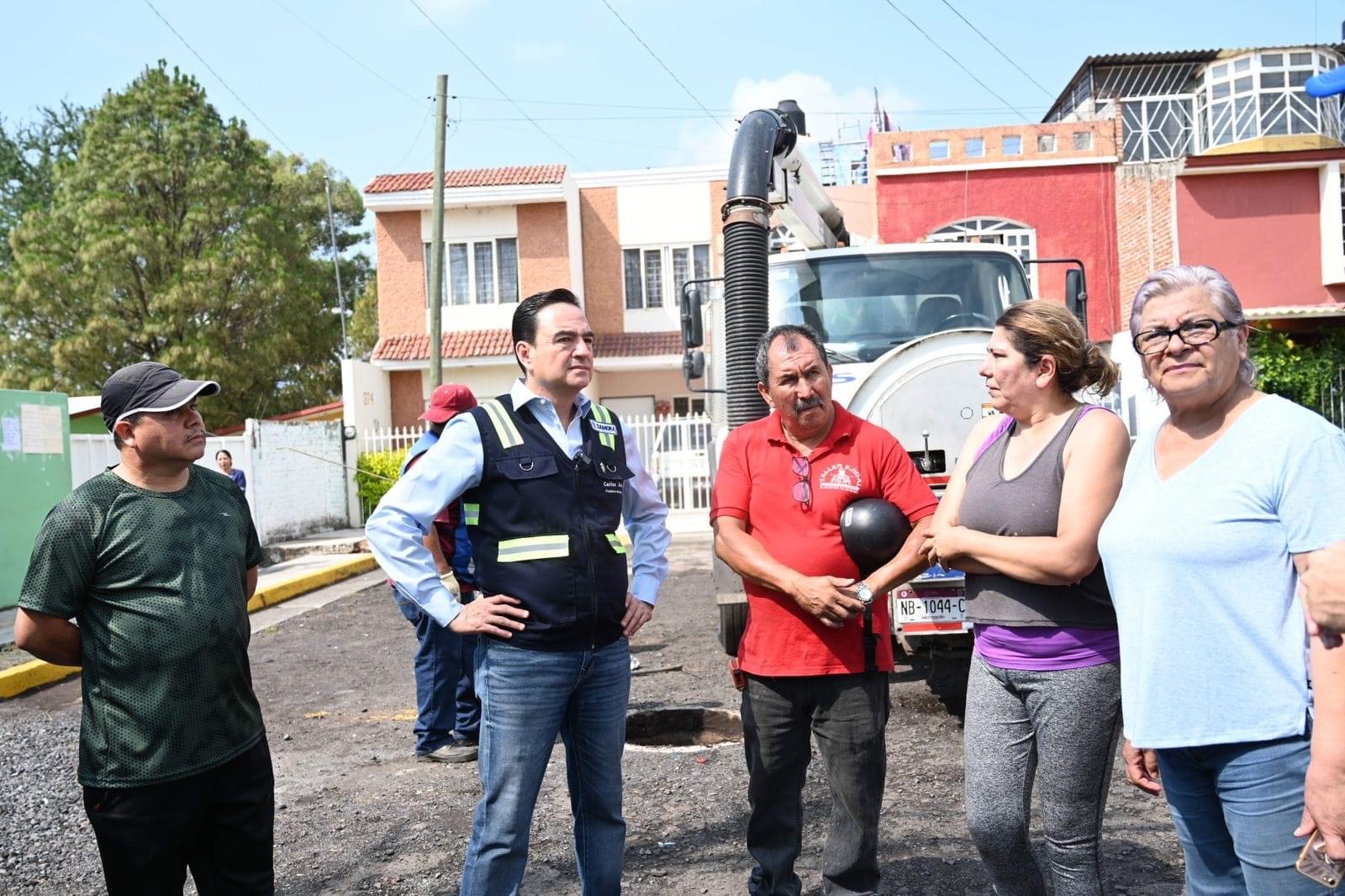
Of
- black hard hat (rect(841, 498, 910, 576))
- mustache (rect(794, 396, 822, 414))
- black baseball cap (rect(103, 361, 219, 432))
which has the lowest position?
black hard hat (rect(841, 498, 910, 576))

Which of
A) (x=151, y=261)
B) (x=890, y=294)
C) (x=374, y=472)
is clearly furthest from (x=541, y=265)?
(x=890, y=294)

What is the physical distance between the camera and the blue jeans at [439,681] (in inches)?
219

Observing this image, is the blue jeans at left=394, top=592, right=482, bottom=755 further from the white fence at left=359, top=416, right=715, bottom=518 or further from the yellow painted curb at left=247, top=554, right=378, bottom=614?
the white fence at left=359, top=416, right=715, bottom=518

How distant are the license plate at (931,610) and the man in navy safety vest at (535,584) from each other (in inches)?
94.3

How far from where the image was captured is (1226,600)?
7.41 ft

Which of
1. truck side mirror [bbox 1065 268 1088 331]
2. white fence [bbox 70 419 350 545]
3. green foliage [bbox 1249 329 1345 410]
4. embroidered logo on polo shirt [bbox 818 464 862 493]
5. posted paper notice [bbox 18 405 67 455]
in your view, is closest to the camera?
embroidered logo on polo shirt [bbox 818 464 862 493]

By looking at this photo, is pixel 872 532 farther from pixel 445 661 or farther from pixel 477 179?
pixel 477 179

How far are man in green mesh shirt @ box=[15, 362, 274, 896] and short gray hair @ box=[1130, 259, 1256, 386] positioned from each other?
2599 mm

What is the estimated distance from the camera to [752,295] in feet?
18.5

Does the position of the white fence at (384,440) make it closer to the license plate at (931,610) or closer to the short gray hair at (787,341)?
the license plate at (931,610)

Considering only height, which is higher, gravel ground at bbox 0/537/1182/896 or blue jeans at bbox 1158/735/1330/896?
blue jeans at bbox 1158/735/1330/896

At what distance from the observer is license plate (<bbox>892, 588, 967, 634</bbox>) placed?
5383 millimetres

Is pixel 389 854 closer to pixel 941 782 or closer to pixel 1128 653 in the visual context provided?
pixel 941 782

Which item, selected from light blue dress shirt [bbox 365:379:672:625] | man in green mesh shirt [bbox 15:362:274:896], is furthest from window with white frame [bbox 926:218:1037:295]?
man in green mesh shirt [bbox 15:362:274:896]
